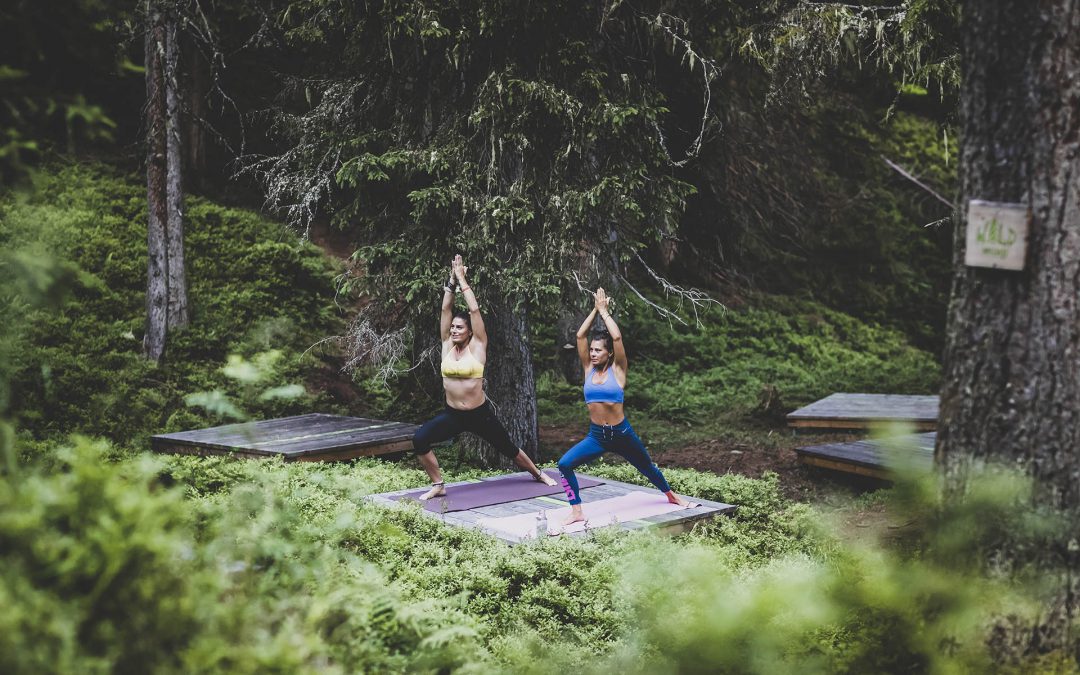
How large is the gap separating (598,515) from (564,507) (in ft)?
1.37

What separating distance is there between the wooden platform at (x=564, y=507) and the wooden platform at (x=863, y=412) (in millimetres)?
4807

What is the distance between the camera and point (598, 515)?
7500 mm

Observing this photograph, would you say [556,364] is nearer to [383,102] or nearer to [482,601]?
[383,102]

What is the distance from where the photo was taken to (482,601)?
206 inches

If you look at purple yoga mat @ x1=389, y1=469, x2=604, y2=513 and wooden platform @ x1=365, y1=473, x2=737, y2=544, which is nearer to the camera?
wooden platform @ x1=365, y1=473, x2=737, y2=544

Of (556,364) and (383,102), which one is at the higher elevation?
(383,102)

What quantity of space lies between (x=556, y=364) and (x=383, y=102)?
7.38 m

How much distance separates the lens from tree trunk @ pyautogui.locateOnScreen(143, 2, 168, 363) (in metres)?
13.7

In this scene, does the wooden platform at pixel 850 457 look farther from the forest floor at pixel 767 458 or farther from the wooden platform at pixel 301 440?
→ the wooden platform at pixel 301 440

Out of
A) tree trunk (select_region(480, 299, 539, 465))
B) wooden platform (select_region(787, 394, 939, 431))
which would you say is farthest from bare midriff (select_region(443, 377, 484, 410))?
wooden platform (select_region(787, 394, 939, 431))

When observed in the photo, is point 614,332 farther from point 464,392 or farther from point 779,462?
point 779,462

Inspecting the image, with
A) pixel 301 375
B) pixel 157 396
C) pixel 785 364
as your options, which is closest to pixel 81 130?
pixel 157 396

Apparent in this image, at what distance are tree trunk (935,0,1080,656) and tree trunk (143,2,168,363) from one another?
13.2 meters

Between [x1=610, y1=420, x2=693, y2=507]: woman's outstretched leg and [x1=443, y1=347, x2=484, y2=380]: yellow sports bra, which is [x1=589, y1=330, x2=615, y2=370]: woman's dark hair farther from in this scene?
[x1=443, y1=347, x2=484, y2=380]: yellow sports bra
